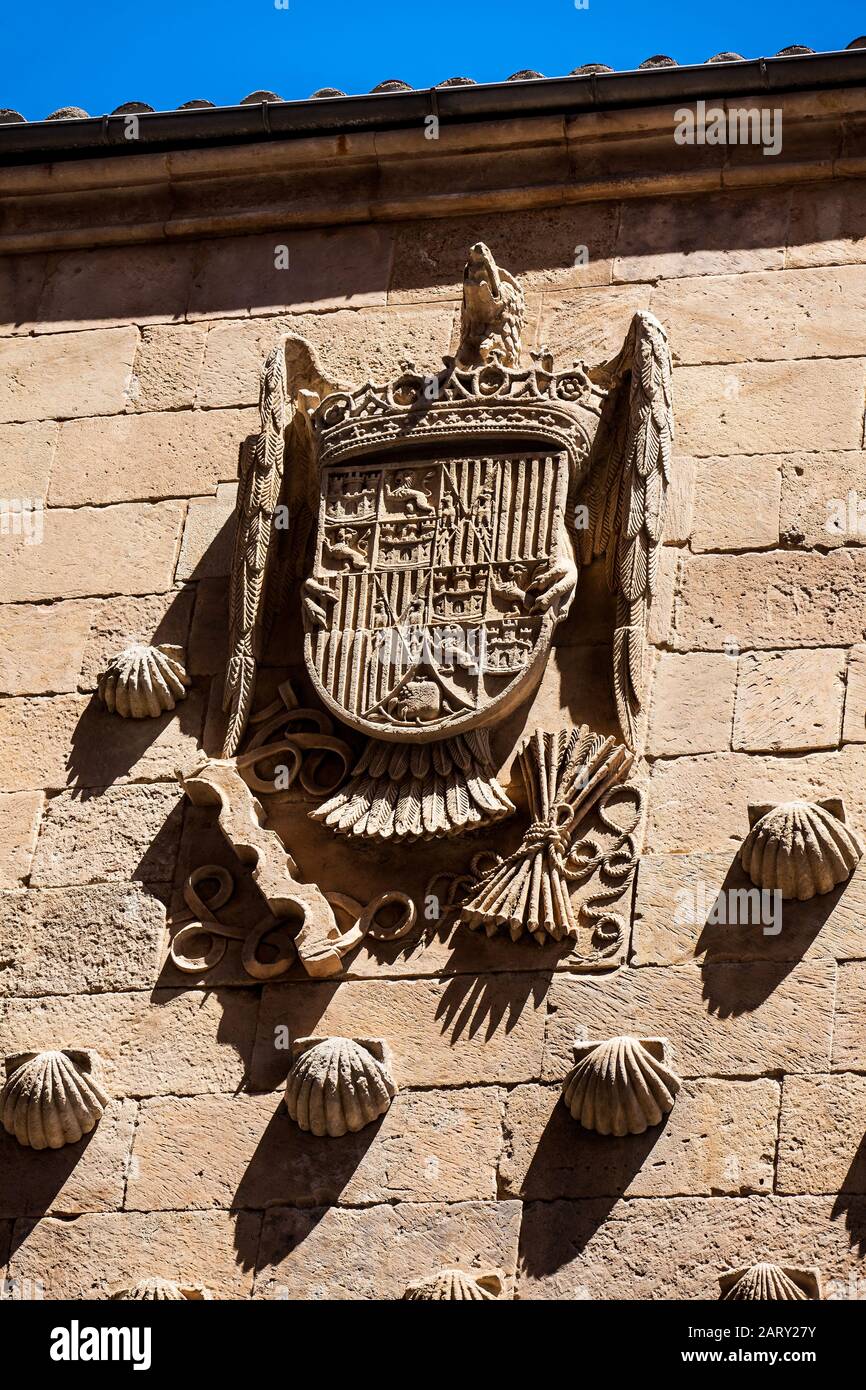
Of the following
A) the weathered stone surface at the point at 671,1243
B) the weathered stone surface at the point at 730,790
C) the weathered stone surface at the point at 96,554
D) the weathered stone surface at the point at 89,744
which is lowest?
the weathered stone surface at the point at 671,1243

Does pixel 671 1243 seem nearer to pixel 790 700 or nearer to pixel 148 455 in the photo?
pixel 790 700

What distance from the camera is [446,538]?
23.5 ft

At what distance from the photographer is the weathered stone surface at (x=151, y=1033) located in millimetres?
6684

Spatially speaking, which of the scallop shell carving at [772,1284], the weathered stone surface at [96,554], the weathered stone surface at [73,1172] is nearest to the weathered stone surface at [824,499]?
the weathered stone surface at [96,554]

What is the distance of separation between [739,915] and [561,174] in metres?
2.88

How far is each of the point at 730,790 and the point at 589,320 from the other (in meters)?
1.87

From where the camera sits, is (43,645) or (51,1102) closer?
(51,1102)

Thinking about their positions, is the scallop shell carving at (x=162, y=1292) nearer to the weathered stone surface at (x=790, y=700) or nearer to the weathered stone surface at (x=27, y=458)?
the weathered stone surface at (x=790, y=700)

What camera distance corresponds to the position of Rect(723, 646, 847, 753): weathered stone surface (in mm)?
6883

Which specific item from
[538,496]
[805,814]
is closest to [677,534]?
[538,496]

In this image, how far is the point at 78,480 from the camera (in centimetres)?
802

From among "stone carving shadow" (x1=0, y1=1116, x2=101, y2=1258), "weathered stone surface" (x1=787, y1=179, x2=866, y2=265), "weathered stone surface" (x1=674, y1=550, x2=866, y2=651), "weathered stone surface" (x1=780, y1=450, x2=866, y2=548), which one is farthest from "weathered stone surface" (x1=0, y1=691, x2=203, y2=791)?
"weathered stone surface" (x1=787, y1=179, x2=866, y2=265)

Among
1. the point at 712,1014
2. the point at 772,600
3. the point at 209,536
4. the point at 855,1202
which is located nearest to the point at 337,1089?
the point at 712,1014

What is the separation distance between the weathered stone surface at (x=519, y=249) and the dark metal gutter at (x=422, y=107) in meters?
0.34
